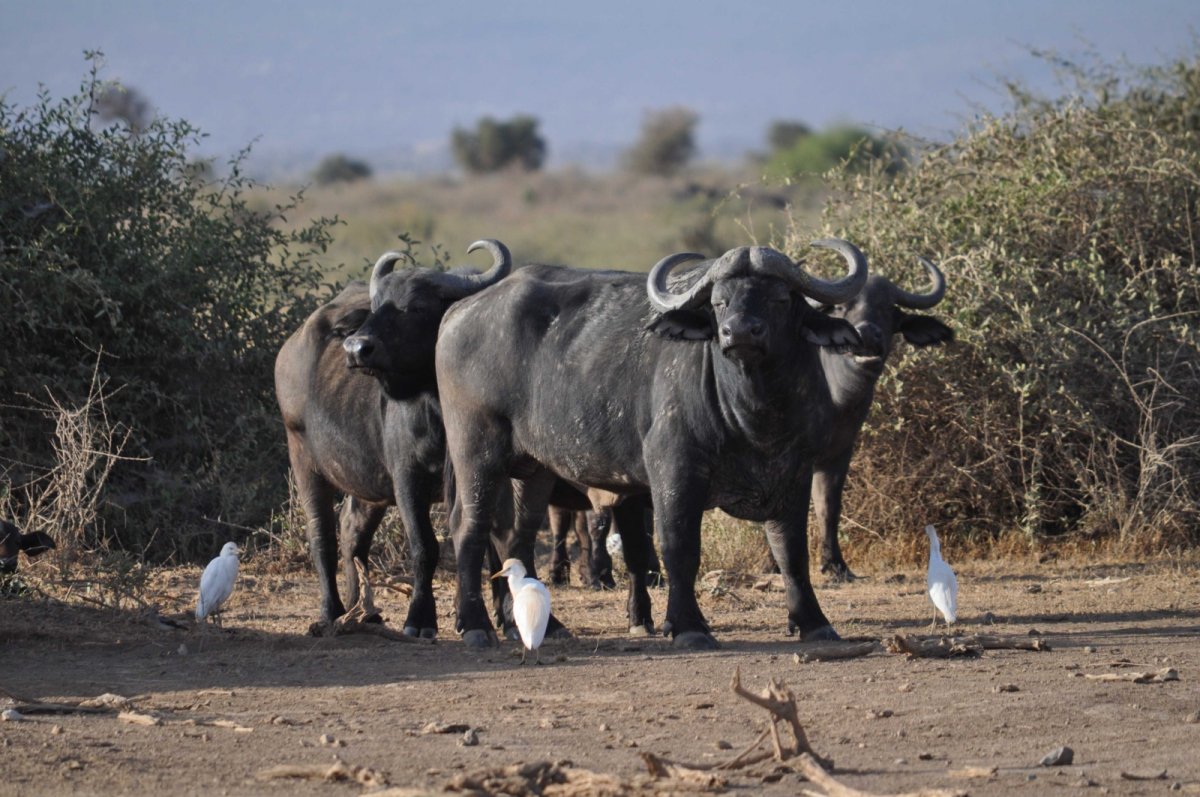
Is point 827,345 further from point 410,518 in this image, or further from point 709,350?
point 410,518

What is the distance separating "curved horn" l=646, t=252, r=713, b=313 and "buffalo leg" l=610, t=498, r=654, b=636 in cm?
140

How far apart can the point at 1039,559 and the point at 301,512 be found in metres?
5.05

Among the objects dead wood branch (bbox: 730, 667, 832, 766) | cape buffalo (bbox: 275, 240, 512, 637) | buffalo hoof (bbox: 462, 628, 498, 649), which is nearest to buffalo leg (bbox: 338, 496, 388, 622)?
cape buffalo (bbox: 275, 240, 512, 637)

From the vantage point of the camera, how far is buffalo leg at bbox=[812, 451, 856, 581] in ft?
35.0

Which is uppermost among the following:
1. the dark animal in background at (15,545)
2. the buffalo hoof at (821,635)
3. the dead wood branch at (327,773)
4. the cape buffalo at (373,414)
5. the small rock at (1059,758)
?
the cape buffalo at (373,414)

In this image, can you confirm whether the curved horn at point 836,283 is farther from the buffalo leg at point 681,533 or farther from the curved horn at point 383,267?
the curved horn at point 383,267

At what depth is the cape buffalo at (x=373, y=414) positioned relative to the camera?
8.60 m

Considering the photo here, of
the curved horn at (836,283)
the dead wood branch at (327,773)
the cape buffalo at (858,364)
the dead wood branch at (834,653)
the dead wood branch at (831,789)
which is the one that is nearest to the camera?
the dead wood branch at (831,789)

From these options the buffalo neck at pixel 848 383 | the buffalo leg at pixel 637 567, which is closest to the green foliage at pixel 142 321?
the buffalo leg at pixel 637 567

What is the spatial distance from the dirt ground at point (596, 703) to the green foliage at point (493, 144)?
58.9m

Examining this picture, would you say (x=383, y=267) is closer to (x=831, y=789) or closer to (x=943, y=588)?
(x=943, y=588)

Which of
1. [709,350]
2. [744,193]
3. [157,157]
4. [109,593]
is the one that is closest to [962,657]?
[709,350]

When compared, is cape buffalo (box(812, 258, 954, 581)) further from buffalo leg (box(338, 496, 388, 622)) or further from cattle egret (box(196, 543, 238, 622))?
cattle egret (box(196, 543, 238, 622))

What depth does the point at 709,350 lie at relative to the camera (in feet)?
25.5
